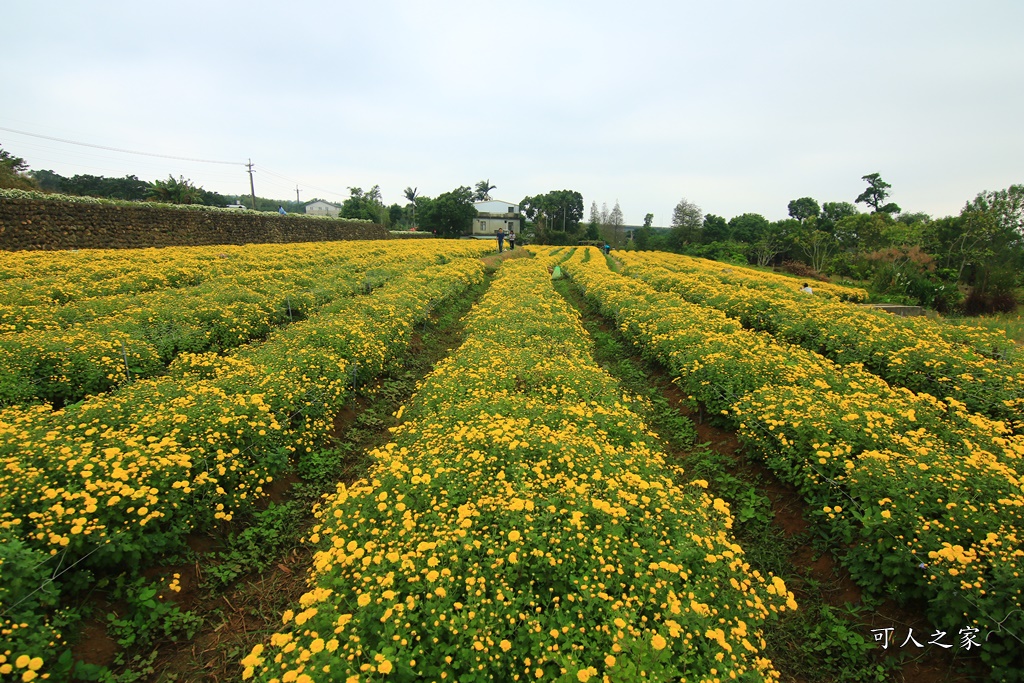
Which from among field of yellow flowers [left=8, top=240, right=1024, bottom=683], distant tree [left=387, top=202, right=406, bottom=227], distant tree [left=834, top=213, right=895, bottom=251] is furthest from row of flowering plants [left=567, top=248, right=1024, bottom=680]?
distant tree [left=387, top=202, right=406, bottom=227]

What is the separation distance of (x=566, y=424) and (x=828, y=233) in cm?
5427

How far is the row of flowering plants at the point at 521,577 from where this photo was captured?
2.87 m

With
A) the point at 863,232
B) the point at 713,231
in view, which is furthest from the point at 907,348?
the point at 713,231

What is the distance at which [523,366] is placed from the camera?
8477 mm

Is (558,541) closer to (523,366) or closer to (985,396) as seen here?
(523,366)

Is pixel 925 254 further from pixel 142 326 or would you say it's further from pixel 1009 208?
pixel 142 326

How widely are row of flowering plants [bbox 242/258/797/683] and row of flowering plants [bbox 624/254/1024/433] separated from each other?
654 centimetres

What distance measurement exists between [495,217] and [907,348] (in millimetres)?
92075

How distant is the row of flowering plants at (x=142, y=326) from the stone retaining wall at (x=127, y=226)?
10.5 feet

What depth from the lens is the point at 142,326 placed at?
31.4 ft

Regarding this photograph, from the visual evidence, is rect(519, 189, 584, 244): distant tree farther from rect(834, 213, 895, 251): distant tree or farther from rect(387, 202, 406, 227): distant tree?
rect(834, 213, 895, 251): distant tree

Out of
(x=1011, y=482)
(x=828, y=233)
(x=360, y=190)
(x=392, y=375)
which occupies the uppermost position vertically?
(x=360, y=190)

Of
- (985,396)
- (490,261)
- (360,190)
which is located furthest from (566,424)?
(360,190)

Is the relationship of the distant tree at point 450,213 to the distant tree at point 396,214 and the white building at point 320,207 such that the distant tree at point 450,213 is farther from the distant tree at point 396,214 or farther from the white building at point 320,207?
the white building at point 320,207
